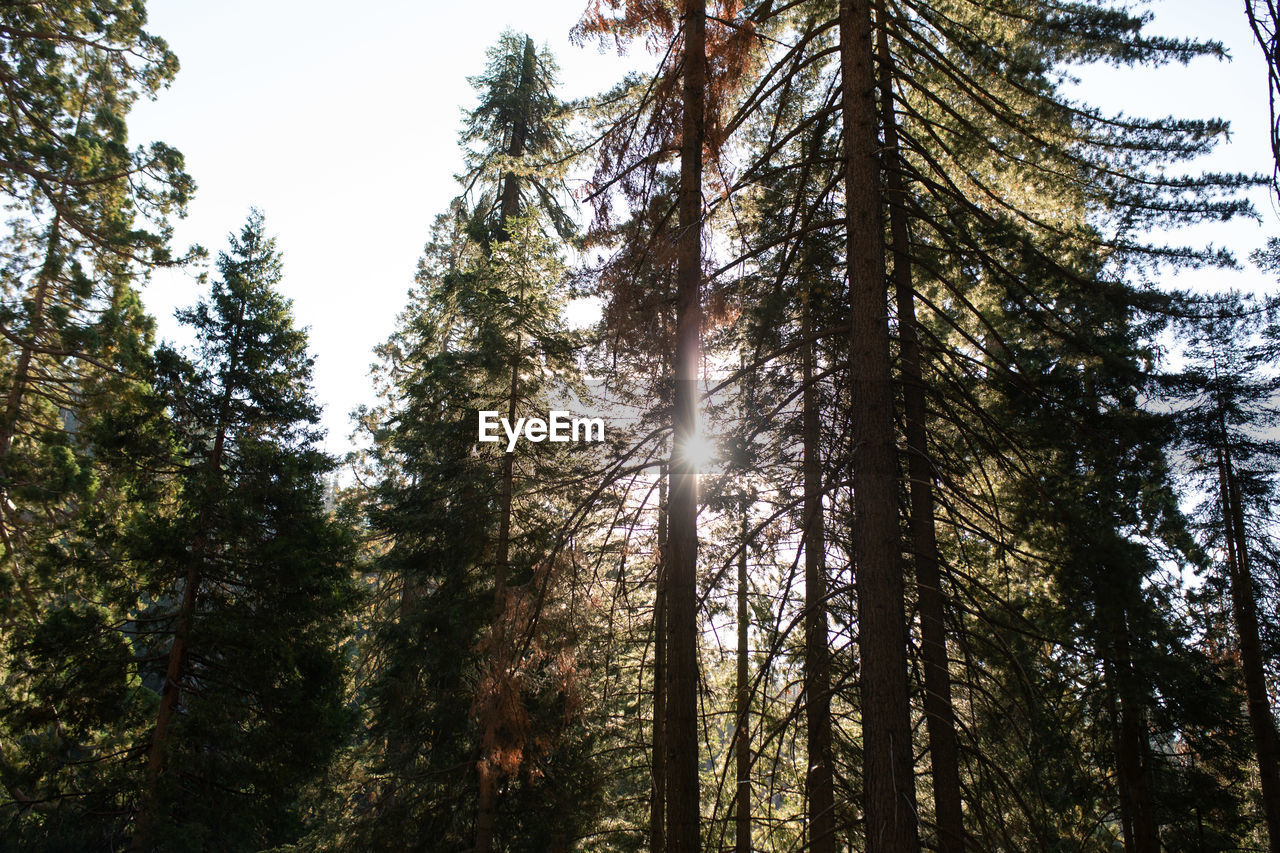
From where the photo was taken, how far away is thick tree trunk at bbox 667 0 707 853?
598 cm

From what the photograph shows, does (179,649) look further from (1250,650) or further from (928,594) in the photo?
(1250,650)

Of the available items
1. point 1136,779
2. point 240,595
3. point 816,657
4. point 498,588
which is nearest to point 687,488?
point 816,657

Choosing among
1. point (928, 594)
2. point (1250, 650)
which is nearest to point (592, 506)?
point (928, 594)

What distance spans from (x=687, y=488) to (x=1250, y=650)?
42.0 ft

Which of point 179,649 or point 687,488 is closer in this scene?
point 687,488

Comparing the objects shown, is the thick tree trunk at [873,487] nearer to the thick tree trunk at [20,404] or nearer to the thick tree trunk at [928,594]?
the thick tree trunk at [928,594]

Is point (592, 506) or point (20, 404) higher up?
point (20, 404)

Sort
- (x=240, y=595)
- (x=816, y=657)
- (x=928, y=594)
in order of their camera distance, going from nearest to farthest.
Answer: (x=928, y=594) < (x=816, y=657) < (x=240, y=595)

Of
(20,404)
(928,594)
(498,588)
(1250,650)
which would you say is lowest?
(1250,650)

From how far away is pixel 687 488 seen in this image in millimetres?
6496

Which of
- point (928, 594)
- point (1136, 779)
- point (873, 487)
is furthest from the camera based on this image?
point (1136, 779)

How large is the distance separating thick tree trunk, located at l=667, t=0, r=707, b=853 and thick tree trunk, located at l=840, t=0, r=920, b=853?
4.83ft

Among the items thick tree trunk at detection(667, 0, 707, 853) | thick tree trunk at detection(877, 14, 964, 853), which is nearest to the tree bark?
thick tree trunk at detection(877, 14, 964, 853)

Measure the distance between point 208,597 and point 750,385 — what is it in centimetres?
1155
